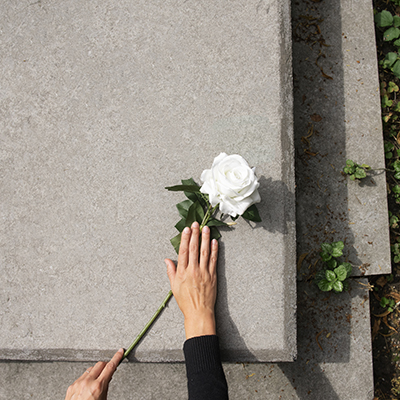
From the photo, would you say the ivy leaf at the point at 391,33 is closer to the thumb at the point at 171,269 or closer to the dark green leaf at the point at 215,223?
the dark green leaf at the point at 215,223

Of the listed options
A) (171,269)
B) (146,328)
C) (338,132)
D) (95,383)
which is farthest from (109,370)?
(338,132)

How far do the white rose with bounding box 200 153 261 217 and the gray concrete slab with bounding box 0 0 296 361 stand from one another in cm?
34

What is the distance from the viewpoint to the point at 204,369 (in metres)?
1.54

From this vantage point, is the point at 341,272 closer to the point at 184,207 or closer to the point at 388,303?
the point at 388,303

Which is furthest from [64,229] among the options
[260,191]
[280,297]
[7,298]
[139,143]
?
[280,297]

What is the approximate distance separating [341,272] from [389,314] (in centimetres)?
57

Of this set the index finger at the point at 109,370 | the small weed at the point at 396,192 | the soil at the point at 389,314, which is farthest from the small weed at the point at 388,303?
the index finger at the point at 109,370

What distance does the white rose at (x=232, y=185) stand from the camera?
1340 mm

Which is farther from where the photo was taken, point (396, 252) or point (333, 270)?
point (396, 252)

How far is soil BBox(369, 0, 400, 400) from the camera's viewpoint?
2029mm

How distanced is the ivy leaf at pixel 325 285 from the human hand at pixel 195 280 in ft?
2.19

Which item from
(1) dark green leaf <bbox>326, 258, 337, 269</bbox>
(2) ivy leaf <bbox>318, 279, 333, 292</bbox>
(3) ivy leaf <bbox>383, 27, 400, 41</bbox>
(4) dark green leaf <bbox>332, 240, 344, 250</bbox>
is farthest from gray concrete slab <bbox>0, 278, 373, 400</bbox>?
(3) ivy leaf <bbox>383, 27, 400, 41</bbox>

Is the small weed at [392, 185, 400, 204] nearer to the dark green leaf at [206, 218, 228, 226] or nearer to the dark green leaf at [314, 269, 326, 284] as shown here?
the dark green leaf at [314, 269, 326, 284]

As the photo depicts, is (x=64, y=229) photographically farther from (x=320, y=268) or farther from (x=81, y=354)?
(x=320, y=268)
